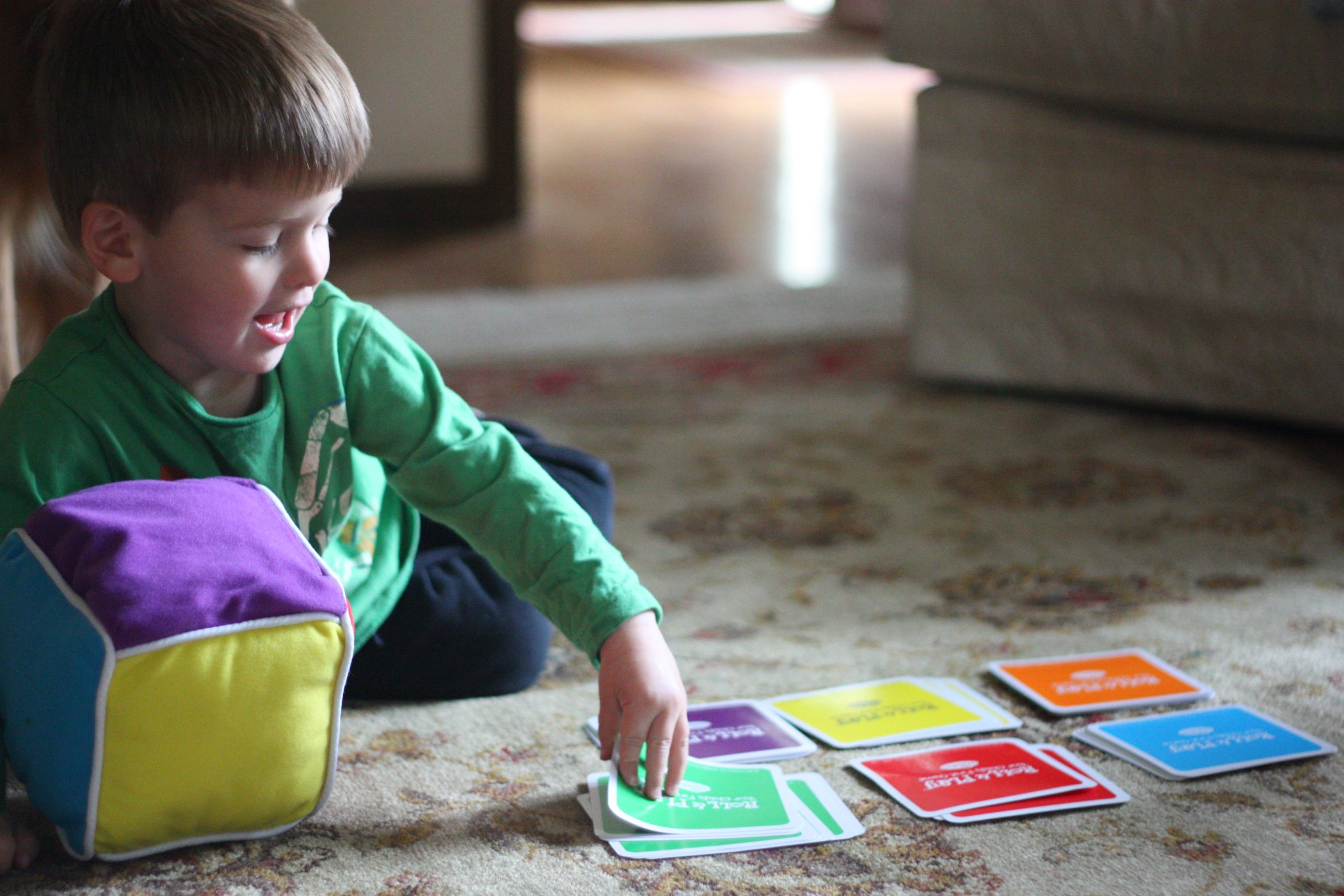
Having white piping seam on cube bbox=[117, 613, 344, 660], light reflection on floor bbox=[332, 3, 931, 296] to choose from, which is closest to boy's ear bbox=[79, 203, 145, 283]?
white piping seam on cube bbox=[117, 613, 344, 660]

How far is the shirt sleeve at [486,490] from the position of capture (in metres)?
0.88

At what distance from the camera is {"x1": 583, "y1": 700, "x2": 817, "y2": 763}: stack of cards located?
3.17ft

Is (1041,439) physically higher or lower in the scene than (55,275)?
lower

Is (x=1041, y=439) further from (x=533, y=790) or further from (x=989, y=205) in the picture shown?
(x=533, y=790)

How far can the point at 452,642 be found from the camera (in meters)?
1.06

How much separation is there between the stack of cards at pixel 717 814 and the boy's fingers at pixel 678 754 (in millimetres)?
30

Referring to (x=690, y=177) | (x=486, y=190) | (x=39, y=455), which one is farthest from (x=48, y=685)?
(x=690, y=177)

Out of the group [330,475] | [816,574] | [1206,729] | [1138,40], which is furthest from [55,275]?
[1138,40]

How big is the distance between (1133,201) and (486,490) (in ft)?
3.73

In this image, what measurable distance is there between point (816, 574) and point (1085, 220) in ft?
2.39

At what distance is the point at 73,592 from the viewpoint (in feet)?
2.51

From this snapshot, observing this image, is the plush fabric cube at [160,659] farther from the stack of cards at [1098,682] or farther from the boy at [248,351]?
the stack of cards at [1098,682]

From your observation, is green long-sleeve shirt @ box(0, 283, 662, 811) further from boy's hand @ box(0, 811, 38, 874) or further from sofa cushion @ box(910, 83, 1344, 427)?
sofa cushion @ box(910, 83, 1344, 427)

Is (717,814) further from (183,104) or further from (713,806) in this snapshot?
(183,104)
